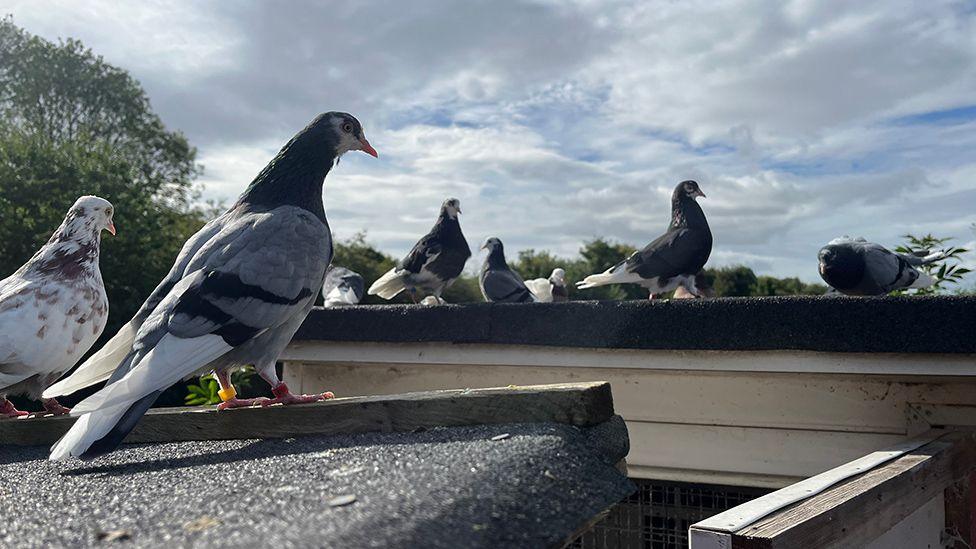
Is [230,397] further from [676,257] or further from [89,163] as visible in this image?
[89,163]

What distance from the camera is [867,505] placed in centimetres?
204

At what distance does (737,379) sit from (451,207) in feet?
12.9

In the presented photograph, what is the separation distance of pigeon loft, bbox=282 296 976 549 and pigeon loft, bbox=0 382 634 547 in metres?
1.01

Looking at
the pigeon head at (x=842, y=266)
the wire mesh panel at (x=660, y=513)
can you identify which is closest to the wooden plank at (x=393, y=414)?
the wire mesh panel at (x=660, y=513)

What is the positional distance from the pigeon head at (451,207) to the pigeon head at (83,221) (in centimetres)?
387

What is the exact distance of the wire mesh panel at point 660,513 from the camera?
12.7ft

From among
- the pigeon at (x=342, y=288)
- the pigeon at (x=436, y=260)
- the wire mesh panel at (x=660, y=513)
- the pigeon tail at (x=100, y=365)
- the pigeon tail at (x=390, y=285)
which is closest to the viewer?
the pigeon tail at (x=100, y=365)

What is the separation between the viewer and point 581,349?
149 inches

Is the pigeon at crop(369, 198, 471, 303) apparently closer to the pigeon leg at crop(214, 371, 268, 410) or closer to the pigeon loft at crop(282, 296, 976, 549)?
the pigeon loft at crop(282, 296, 976, 549)

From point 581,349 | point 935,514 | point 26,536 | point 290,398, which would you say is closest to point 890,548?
point 935,514

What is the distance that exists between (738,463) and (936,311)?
1158 millimetres

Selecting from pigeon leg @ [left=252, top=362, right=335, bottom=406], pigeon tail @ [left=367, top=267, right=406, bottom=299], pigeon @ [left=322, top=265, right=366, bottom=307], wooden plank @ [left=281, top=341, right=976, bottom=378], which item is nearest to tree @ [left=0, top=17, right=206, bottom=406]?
pigeon @ [left=322, top=265, right=366, bottom=307]

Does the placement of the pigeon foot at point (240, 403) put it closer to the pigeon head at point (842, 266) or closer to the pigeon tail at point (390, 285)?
the pigeon head at point (842, 266)

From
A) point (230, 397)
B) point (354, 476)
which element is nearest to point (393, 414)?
point (354, 476)
